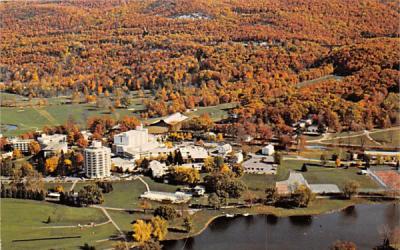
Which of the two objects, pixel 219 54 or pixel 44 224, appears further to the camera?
pixel 219 54

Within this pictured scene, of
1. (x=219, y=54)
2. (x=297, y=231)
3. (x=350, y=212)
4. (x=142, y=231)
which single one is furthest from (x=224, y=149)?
(x=219, y=54)

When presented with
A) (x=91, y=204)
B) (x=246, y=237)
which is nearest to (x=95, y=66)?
(x=91, y=204)

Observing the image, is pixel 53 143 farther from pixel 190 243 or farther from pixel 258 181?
pixel 190 243

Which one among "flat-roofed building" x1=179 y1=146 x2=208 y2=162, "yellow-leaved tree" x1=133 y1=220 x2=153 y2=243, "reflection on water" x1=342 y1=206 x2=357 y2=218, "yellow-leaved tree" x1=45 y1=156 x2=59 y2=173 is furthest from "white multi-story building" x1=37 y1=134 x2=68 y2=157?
"reflection on water" x1=342 y1=206 x2=357 y2=218

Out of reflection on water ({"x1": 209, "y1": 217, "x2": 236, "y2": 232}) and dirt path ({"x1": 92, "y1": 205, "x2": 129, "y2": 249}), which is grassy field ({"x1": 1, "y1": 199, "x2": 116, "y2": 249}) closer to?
dirt path ({"x1": 92, "y1": 205, "x2": 129, "y2": 249})

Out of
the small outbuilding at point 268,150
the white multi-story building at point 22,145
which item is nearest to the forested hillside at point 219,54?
the small outbuilding at point 268,150
